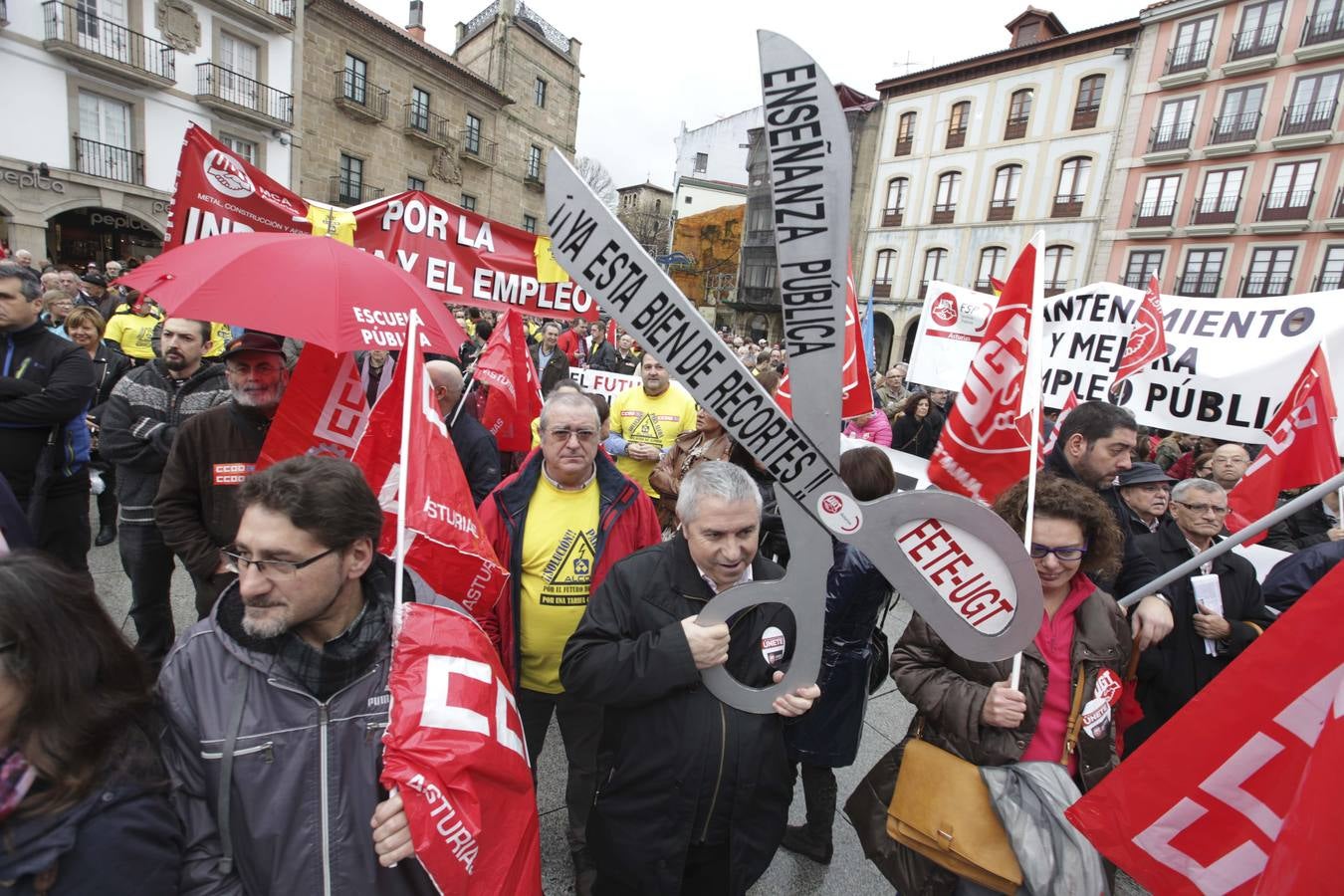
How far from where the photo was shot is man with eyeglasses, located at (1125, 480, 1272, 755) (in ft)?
8.44

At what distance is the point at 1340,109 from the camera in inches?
768

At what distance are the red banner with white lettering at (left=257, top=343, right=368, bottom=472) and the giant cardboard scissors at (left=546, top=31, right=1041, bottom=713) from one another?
5.48ft

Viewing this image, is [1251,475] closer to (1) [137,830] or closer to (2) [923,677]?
(2) [923,677]

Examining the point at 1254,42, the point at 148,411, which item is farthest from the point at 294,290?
the point at 1254,42

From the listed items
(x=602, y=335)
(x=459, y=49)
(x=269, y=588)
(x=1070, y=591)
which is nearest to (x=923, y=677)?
(x=1070, y=591)

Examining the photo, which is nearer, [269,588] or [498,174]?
[269,588]

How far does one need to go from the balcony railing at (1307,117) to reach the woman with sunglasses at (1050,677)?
27914mm

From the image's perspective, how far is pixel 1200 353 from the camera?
4785 millimetres

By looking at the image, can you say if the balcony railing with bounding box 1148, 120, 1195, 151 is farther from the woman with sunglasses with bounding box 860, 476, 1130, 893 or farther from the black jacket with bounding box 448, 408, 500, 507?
the black jacket with bounding box 448, 408, 500, 507

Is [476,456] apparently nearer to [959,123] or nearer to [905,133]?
[959,123]

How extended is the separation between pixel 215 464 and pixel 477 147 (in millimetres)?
27866

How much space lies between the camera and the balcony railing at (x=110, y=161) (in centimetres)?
1499

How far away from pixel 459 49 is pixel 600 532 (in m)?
36.7

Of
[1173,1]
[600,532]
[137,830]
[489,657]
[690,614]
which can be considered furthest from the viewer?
[1173,1]
